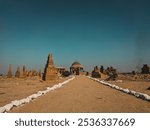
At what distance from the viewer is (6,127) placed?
739 cm

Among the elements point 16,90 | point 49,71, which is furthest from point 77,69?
point 16,90

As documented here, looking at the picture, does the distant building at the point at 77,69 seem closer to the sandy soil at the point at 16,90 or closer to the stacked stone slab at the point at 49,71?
the stacked stone slab at the point at 49,71

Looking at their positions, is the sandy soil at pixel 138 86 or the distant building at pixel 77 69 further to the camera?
the distant building at pixel 77 69

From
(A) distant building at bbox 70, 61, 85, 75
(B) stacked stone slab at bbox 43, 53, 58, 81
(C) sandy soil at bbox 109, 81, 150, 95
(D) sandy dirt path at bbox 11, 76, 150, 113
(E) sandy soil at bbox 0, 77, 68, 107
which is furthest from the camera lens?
(A) distant building at bbox 70, 61, 85, 75

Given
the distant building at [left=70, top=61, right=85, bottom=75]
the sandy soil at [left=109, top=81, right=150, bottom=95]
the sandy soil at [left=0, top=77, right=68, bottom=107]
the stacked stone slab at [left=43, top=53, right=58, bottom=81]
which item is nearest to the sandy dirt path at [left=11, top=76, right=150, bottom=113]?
the sandy soil at [left=0, top=77, right=68, bottom=107]

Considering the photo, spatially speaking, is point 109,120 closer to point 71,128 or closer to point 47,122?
point 71,128

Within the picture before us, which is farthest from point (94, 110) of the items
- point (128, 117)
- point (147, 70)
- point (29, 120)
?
point (147, 70)

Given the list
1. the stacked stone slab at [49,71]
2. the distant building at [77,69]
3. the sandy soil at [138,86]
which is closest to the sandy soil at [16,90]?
the stacked stone slab at [49,71]

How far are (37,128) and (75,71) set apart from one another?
3822 inches

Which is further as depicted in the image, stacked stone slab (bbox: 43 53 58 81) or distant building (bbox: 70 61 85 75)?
distant building (bbox: 70 61 85 75)

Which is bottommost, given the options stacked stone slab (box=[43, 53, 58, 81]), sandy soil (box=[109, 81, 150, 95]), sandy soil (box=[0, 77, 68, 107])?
sandy soil (box=[0, 77, 68, 107])

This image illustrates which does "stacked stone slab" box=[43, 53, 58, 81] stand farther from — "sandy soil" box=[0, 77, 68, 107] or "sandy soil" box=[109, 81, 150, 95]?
"sandy soil" box=[109, 81, 150, 95]

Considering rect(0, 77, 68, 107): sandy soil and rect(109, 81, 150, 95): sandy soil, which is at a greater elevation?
rect(109, 81, 150, 95): sandy soil

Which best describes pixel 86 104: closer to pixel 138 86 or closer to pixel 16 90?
pixel 16 90
